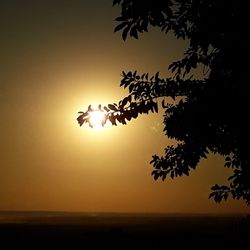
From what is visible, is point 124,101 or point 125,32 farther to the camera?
point 124,101

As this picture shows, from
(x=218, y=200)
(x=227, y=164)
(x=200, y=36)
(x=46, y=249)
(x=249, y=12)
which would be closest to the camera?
(x=249, y=12)

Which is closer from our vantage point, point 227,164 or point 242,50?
point 242,50

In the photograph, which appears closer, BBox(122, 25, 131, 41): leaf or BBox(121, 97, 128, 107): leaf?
BBox(122, 25, 131, 41): leaf

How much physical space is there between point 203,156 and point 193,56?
90.9 inches

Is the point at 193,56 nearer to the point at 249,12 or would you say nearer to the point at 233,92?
the point at 233,92

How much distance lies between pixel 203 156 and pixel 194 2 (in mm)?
3496

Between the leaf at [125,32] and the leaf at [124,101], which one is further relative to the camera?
the leaf at [124,101]

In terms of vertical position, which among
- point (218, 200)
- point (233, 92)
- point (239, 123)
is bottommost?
point (218, 200)

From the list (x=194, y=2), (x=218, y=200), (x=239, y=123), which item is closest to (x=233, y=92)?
(x=239, y=123)

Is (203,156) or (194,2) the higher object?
(194,2)

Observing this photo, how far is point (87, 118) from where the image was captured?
947 centimetres

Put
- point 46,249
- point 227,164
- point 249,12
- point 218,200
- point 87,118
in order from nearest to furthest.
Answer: point 249,12
point 87,118
point 218,200
point 227,164
point 46,249

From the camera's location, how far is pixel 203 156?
10.5 m

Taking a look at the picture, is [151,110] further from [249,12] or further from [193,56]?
[249,12]
